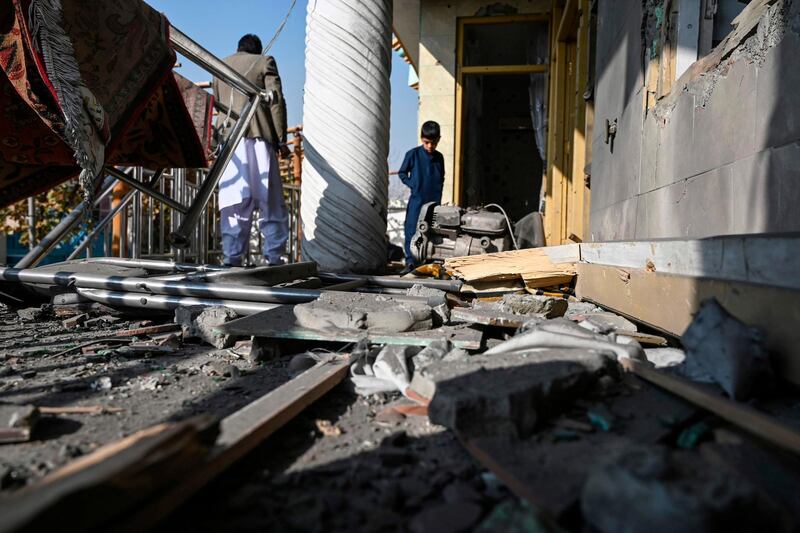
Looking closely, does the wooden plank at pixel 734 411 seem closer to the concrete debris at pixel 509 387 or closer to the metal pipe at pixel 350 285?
the concrete debris at pixel 509 387

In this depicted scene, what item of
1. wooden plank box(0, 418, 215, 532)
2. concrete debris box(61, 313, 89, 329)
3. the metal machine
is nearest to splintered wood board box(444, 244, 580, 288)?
the metal machine

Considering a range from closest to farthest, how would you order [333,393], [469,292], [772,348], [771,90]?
[772,348] → [333,393] → [771,90] → [469,292]

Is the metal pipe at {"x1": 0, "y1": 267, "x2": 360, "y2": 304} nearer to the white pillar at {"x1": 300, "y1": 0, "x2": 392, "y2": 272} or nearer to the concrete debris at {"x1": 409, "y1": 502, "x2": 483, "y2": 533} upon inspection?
the concrete debris at {"x1": 409, "y1": 502, "x2": 483, "y2": 533}

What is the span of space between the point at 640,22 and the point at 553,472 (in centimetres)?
318

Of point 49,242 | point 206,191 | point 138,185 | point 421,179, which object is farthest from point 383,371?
point 421,179

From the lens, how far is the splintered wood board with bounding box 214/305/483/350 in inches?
72.6

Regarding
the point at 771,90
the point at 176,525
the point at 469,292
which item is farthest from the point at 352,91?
the point at 176,525

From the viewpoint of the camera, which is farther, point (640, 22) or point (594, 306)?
point (640, 22)

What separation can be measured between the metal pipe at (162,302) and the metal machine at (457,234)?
3.19 metres

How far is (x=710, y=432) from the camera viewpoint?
3.69 ft

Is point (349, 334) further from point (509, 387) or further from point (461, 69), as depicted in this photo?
point (461, 69)

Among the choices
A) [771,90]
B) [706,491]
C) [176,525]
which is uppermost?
[771,90]

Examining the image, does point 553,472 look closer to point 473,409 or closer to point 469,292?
point 473,409

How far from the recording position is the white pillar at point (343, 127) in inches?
190
